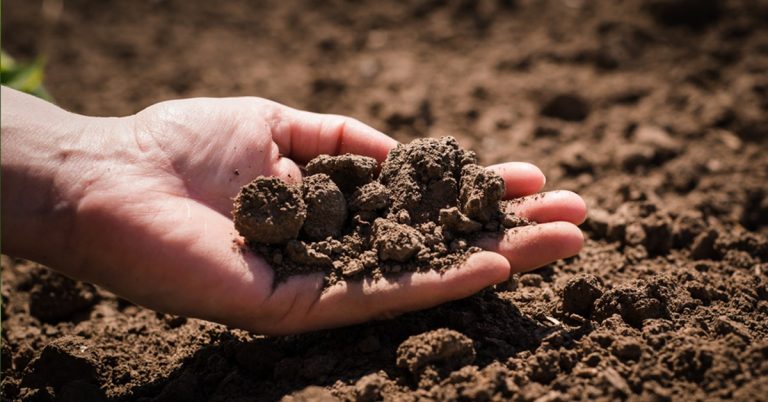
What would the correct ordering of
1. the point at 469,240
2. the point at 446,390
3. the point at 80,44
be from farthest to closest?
1. the point at 80,44
2. the point at 469,240
3. the point at 446,390

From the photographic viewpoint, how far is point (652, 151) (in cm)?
424

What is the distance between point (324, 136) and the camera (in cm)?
305

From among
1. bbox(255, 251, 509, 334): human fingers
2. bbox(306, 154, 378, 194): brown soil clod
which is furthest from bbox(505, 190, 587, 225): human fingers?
bbox(306, 154, 378, 194): brown soil clod

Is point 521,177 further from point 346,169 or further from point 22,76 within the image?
point 22,76

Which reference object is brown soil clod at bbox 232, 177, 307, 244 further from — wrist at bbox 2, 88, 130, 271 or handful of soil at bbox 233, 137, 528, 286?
wrist at bbox 2, 88, 130, 271

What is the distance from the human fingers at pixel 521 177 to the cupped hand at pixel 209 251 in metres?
0.01

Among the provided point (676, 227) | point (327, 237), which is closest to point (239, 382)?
point (327, 237)

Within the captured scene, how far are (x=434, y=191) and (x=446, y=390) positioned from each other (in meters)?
0.84

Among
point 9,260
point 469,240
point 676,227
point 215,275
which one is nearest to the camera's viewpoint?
point 215,275

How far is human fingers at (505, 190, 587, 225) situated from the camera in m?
2.71

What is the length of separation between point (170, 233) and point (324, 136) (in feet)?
2.84

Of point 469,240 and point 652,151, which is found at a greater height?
point 652,151

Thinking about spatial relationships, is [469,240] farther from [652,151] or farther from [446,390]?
[652,151]

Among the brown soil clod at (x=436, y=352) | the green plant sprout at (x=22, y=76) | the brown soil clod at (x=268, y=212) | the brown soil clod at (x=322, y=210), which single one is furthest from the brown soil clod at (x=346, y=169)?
the green plant sprout at (x=22, y=76)
